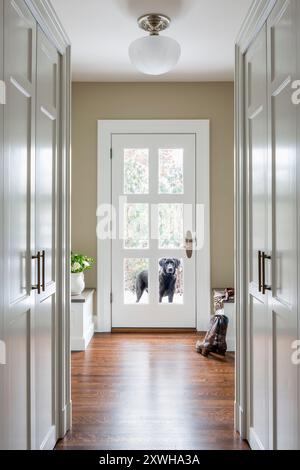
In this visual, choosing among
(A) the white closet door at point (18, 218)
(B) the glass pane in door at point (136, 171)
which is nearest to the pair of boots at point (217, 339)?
(B) the glass pane in door at point (136, 171)

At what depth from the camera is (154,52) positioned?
2.88m

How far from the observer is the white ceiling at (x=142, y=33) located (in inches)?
105

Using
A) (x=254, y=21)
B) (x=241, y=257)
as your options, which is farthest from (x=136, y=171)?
(x=254, y=21)

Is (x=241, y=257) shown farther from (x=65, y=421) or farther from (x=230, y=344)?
(x=230, y=344)

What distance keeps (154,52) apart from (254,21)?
1.00m

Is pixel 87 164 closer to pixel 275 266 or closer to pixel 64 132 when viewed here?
pixel 64 132

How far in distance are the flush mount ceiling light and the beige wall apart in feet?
4.59

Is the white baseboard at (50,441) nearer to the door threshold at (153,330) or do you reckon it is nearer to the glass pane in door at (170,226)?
the door threshold at (153,330)

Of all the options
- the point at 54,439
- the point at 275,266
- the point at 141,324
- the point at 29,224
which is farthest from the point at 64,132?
the point at 141,324

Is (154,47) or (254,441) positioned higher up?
(154,47)

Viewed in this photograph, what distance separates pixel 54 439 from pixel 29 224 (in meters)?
1.22

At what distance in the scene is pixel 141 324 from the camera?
4488 millimetres

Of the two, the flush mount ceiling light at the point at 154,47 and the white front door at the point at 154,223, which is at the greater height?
the flush mount ceiling light at the point at 154,47

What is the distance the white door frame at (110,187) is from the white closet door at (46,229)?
212 centimetres
